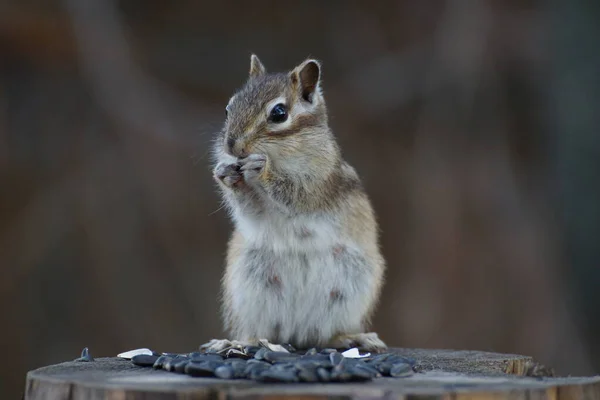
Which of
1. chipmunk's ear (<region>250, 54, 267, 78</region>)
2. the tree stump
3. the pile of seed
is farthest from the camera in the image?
chipmunk's ear (<region>250, 54, 267, 78</region>)

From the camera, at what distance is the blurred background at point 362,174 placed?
786 cm

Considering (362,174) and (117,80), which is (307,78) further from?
(362,174)

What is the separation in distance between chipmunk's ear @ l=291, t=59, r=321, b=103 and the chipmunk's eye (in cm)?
22

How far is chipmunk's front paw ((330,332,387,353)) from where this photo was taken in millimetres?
4645

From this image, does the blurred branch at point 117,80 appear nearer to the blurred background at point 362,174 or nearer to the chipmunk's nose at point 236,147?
the blurred background at point 362,174

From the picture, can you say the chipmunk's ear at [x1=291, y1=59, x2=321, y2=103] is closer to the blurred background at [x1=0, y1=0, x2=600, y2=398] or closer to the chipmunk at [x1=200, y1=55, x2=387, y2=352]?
the chipmunk at [x1=200, y1=55, x2=387, y2=352]

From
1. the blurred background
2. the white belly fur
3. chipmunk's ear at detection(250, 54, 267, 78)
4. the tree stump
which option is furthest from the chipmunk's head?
the blurred background

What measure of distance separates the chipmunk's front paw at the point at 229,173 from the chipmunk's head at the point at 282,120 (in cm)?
7

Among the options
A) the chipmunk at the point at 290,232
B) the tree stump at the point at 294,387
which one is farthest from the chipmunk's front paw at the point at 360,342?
the tree stump at the point at 294,387

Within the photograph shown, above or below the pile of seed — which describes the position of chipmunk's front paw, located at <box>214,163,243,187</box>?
above

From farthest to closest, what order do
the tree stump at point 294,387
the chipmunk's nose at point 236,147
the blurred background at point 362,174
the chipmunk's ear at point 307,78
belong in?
1. the blurred background at point 362,174
2. the chipmunk's ear at point 307,78
3. the chipmunk's nose at point 236,147
4. the tree stump at point 294,387

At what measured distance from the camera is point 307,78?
15.9ft

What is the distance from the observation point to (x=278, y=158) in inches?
182

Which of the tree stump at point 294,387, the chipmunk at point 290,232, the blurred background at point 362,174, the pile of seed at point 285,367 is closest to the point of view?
the tree stump at point 294,387
